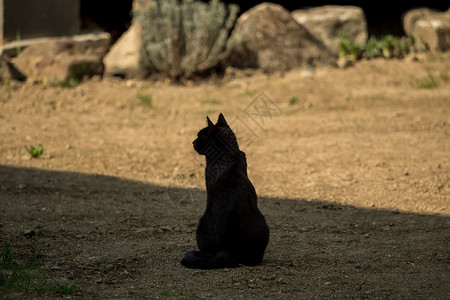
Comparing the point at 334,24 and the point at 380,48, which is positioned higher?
the point at 334,24

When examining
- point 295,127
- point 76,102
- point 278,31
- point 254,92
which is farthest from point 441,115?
point 76,102

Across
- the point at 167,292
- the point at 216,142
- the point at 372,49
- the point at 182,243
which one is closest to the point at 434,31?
the point at 372,49

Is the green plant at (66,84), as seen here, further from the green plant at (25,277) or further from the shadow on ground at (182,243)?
the green plant at (25,277)

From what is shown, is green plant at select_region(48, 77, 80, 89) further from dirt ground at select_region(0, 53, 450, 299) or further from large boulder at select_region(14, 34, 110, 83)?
dirt ground at select_region(0, 53, 450, 299)

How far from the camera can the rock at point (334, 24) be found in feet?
38.0

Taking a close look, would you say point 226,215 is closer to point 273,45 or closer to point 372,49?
point 273,45

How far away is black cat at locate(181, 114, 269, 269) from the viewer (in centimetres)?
381

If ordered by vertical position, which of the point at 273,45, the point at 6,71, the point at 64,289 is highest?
the point at 273,45

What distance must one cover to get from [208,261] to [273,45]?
25.0 feet

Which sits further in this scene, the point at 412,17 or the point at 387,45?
the point at 412,17

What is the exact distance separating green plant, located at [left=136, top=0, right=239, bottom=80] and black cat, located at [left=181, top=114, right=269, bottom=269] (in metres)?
6.18

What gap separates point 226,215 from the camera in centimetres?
380

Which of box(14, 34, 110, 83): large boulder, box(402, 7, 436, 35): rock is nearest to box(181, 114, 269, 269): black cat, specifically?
box(14, 34, 110, 83): large boulder

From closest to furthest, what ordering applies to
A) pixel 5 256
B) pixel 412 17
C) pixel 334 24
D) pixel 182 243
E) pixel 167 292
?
pixel 167 292
pixel 5 256
pixel 182 243
pixel 334 24
pixel 412 17
